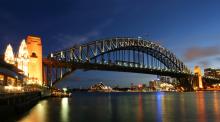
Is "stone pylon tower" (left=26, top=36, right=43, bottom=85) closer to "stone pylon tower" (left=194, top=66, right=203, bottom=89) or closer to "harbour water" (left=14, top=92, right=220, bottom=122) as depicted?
"harbour water" (left=14, top=92, right=220, bottom=122)

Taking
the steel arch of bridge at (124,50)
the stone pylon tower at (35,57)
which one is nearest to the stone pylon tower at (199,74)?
the steel arch of bridge at (124,50)

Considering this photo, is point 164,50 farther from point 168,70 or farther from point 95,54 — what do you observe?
point 95,54

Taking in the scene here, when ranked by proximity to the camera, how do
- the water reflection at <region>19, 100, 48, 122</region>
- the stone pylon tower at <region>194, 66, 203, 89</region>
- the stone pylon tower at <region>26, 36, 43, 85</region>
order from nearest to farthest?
the water reflection at <region>19, 100, 48, 122</region>, the stone pylon tower at <region>26, 36, 43, 85</region>, the stone pylon tower at <region>194, 66, 203, 89</region>

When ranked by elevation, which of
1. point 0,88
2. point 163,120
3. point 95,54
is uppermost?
point 95,54

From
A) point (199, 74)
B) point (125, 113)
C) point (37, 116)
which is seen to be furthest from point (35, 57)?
point (199, 74)

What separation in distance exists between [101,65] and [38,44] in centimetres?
1496

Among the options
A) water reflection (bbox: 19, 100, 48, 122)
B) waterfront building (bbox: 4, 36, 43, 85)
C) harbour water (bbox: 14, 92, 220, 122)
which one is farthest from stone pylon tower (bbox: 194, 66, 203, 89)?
water reflection (bbox: 19, 100, 48, 122)

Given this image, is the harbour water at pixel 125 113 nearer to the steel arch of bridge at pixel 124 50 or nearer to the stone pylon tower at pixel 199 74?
the steel arch of bridge at pixel 124 50

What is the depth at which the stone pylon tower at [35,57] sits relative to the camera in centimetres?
6556

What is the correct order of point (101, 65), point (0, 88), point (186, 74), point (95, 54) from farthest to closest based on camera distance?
1. point (186, 74)
2. point (95, 54)
3. point (101, 65)
4. point (0, 88)

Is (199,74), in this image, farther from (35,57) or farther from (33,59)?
(33,59)

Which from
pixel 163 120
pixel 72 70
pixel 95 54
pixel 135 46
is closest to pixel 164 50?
pixel 135 46

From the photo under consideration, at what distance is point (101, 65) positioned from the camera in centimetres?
7756

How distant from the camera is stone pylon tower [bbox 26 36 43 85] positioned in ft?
215
